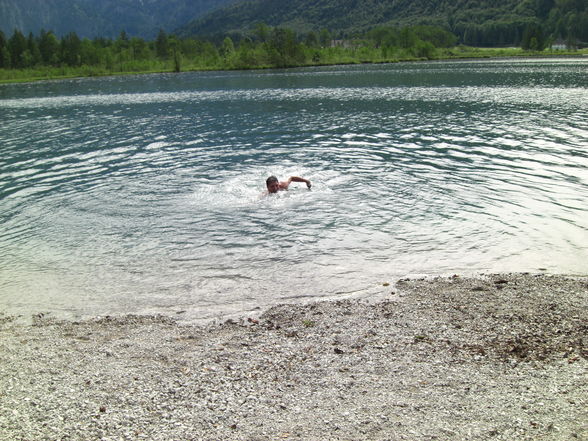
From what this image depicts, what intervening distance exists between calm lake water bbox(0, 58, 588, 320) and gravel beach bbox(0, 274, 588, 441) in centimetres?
162

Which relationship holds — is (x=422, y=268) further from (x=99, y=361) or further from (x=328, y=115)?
(x=328, y=115)

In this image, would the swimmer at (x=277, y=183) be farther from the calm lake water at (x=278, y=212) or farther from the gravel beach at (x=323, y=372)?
the gravel beach at (x=323, y=372)

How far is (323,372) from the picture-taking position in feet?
29.8

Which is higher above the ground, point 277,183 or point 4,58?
point 4,58

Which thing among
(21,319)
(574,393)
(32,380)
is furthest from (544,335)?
(21,319)

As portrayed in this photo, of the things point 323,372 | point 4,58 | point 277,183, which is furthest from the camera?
point 4,58

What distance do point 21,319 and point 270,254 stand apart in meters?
7.58

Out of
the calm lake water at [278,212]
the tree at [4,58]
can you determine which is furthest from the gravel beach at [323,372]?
the tree at [4,58]

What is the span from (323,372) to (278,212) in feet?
37.5

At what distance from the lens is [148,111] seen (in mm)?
60844

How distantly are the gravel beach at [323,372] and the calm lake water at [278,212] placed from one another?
5.31 ft

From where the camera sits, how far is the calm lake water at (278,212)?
46.4 feet

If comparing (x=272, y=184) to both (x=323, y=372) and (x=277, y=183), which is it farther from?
(x=323, y=372)

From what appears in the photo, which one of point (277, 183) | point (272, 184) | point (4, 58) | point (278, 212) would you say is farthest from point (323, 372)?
point (4, 58)
